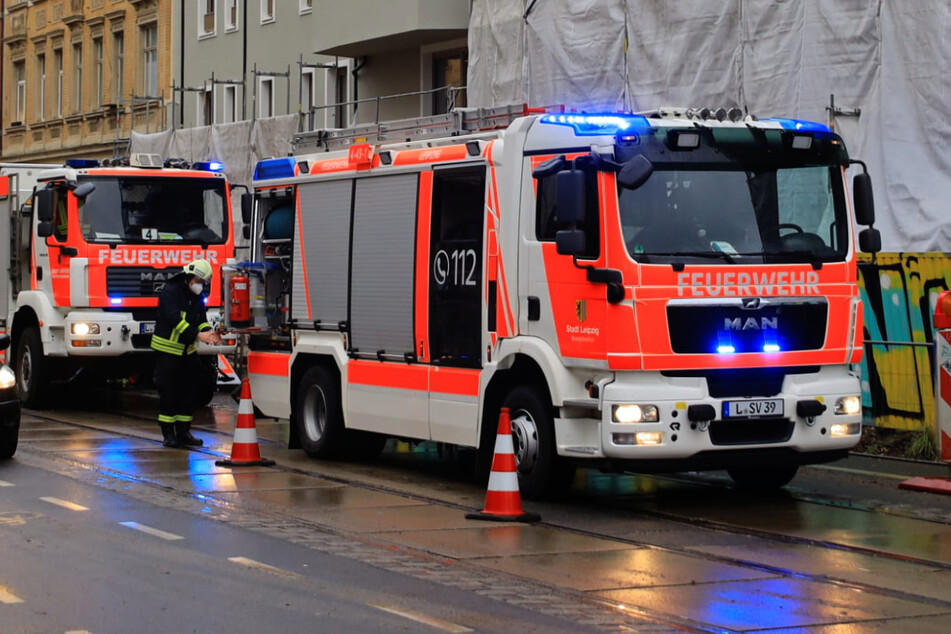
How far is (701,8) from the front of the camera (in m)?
20.4

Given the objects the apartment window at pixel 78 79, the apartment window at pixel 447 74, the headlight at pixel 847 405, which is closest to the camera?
the headlight at pixel 847 405

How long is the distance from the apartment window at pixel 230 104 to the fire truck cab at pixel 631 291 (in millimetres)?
24324

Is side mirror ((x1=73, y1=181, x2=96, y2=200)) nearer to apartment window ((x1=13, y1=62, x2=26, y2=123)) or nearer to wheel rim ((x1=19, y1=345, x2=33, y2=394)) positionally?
wheel rim ((x1=19, y1=345, x2=33, y2=394))

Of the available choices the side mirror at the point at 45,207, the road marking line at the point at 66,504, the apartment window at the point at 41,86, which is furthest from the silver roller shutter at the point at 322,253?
the apartment window at the point at 41,86

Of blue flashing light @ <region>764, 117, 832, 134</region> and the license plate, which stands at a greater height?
blue flashing light @ <region>764, 117, 832, 134</region>

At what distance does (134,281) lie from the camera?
19.5 meters

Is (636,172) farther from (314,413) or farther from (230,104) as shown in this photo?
(230,104)

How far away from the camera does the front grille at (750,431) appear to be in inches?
447

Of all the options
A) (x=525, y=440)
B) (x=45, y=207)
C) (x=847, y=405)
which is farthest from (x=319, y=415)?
(x=45, y=207)

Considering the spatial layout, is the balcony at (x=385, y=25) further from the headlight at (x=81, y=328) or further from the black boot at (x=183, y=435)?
the black boot at (x=183, y=435)

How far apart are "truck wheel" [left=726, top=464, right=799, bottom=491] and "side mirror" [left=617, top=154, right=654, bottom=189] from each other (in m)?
2.72

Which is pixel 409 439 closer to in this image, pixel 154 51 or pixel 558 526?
pixel 558 526

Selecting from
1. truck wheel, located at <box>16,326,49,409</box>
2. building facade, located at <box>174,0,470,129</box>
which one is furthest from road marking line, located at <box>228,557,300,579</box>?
building facade, located at <box>174,0,470,129</box>

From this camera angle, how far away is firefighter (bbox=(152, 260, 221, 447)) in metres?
15.8
